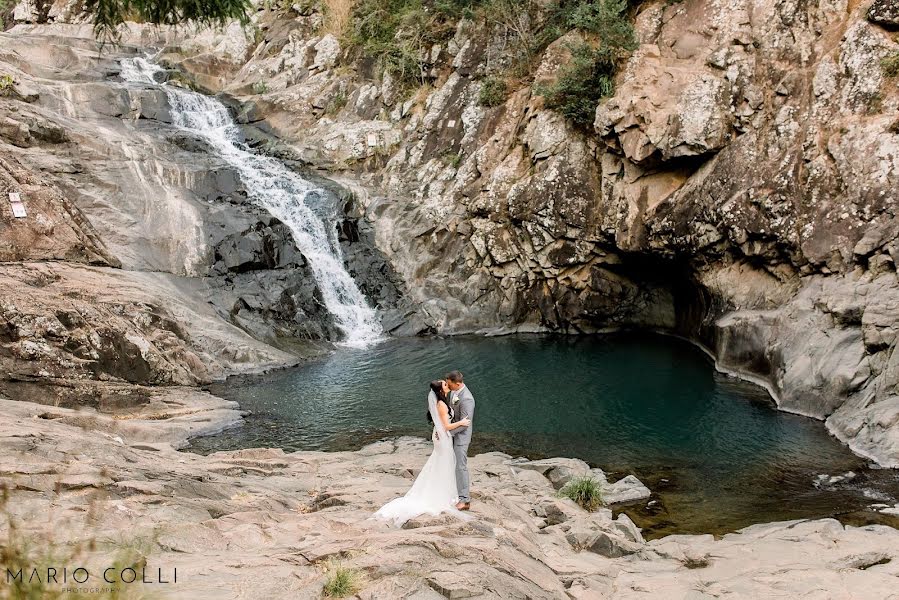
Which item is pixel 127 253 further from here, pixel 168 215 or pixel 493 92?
pixel 493 92

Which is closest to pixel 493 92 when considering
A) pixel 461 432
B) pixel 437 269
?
pixel 437 269

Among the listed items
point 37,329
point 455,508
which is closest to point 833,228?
point 455,508

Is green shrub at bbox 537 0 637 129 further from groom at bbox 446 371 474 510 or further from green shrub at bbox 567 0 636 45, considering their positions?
groom at bbox 446 371 474 510

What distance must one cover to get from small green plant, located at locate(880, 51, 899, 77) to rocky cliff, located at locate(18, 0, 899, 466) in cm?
18

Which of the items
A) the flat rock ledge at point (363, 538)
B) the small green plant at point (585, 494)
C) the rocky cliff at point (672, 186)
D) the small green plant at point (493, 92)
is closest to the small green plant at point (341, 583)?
the flat rock ledge at point (363, 538)

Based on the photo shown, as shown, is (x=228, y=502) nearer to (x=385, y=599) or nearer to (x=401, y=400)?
(x=385, y=599)

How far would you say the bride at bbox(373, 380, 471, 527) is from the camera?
9.69m

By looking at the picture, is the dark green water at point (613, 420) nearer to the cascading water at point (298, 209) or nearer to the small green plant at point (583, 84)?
the cascading water at point (298, 209)

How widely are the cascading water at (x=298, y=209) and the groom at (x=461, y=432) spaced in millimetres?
21052

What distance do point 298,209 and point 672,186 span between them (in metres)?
19.0

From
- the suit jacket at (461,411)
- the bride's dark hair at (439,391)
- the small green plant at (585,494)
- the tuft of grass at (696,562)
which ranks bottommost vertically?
the small green plant at (585,494)

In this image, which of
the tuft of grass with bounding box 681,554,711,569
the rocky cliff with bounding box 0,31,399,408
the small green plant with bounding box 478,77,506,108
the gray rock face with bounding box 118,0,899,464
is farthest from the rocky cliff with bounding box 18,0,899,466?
the tuft of grass with bounding box 681,554,711,569

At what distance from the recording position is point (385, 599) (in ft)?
20.9

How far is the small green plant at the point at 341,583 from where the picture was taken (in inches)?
252
